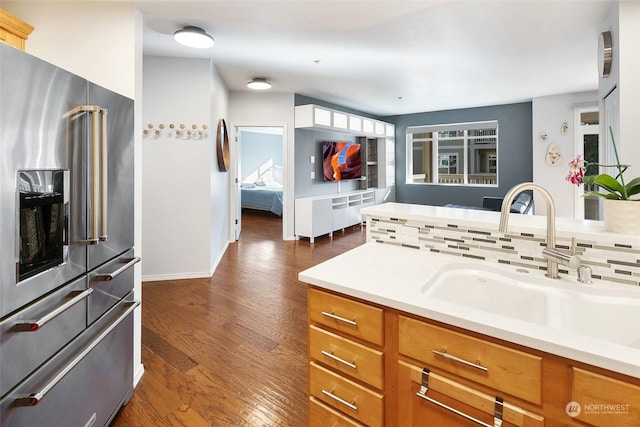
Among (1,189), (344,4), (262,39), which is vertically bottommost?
(1,189)

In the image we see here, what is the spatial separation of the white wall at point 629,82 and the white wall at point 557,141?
3.80 m

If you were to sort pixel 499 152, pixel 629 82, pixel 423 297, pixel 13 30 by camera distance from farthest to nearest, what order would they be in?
pixel 499 152
pixel 629 82
pixel 13 30
pixel 423 297

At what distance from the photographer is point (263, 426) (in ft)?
5.43

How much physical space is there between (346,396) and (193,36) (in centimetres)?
312

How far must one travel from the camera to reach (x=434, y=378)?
3.35 ft

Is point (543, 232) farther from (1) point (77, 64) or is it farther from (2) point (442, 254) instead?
(1) point (77, 64)

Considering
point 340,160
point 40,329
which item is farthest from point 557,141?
point 40,329

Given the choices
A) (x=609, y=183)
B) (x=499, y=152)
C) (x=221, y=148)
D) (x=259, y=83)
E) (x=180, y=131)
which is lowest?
(x=609, y=183)

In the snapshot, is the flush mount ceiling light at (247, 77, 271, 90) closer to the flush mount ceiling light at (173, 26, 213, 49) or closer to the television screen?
the flush mount ceiling light at (173, 26, 213, 49)

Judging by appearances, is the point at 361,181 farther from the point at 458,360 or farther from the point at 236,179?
the point at 458,360

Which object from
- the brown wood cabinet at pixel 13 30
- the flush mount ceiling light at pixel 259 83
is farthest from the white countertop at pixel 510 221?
the flush mount ceiling light at pixel 259 83

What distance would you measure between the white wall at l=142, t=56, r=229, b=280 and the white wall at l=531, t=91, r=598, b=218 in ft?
18.9

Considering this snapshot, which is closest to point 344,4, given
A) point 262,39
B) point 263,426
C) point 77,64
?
A: point 262,39

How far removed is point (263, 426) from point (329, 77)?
173 inches
